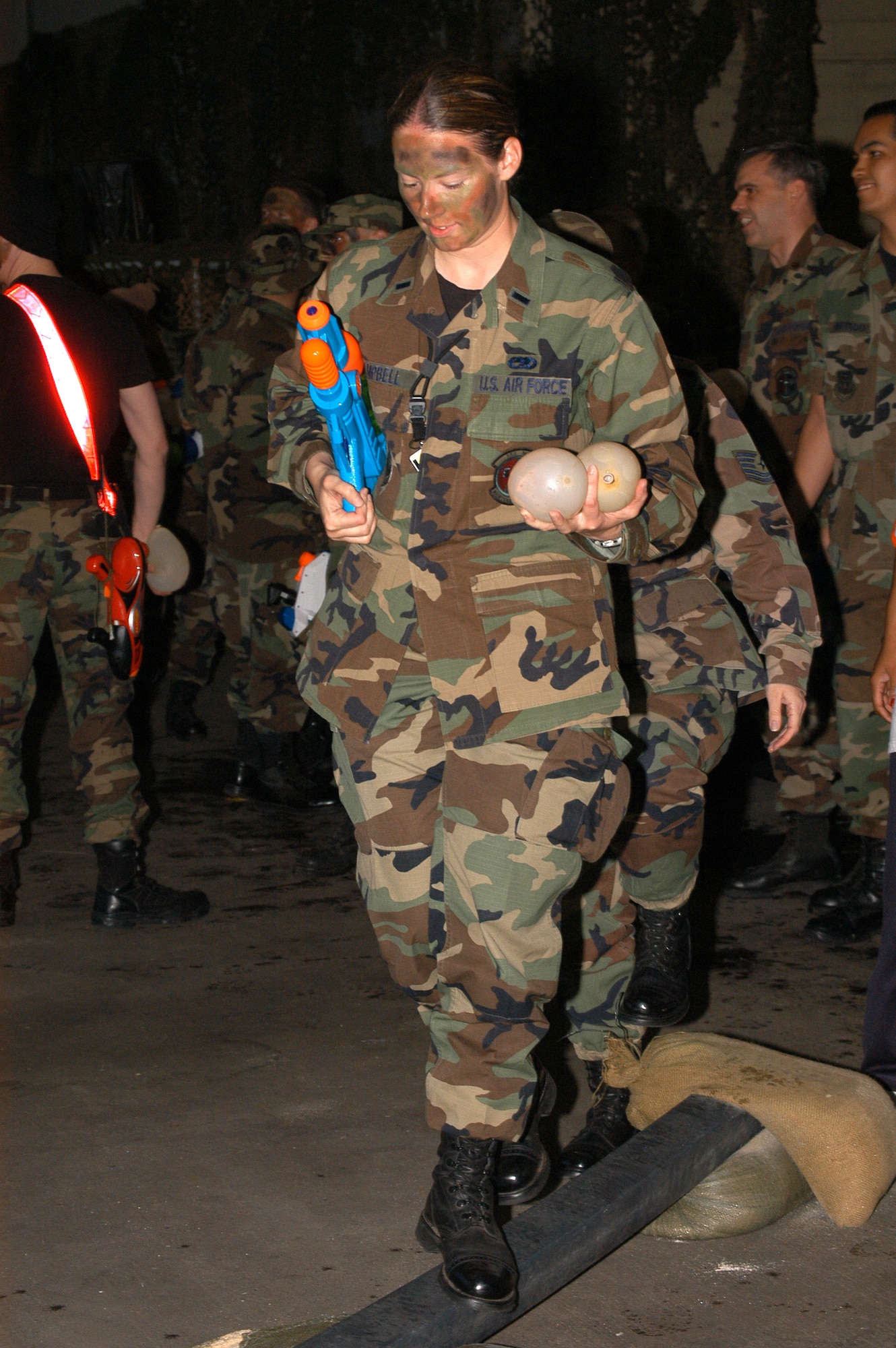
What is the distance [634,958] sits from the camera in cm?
321

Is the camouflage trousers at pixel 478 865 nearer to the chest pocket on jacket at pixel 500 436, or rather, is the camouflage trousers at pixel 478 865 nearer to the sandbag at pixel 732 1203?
the chest pocket on jacket at pixel 500 436

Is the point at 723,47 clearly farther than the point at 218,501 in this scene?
Yes

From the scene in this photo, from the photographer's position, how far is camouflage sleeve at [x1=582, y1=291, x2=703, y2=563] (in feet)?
8.20

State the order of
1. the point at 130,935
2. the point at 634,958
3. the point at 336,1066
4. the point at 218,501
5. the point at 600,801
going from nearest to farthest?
1. the point at 600,801
2. the point at 634,958
3. the point at 336,1066
4. the point at 130,935
5. the point at 218,501

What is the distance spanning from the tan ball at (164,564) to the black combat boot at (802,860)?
2288mm

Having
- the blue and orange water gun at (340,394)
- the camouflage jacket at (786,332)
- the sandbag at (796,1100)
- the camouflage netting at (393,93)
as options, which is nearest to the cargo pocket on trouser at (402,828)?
the blue and orange water gun at (340,394)

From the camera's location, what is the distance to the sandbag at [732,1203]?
9.09 ft

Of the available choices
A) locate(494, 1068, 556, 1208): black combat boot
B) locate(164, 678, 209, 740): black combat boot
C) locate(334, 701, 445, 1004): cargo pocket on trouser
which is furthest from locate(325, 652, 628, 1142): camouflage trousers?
locate(164, 678, 209, 740): black combat boot

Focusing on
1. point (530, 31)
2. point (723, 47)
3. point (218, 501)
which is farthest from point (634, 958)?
point (530, 31)

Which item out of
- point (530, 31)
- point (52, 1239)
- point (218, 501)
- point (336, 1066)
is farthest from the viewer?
point (530, 31)

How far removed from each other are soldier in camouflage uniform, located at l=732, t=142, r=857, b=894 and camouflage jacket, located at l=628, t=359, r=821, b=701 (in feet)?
5.75

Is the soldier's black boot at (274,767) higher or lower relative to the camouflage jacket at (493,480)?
lower

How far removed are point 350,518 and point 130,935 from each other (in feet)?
8.39

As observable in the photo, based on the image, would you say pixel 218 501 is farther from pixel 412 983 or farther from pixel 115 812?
pixel 412 983
